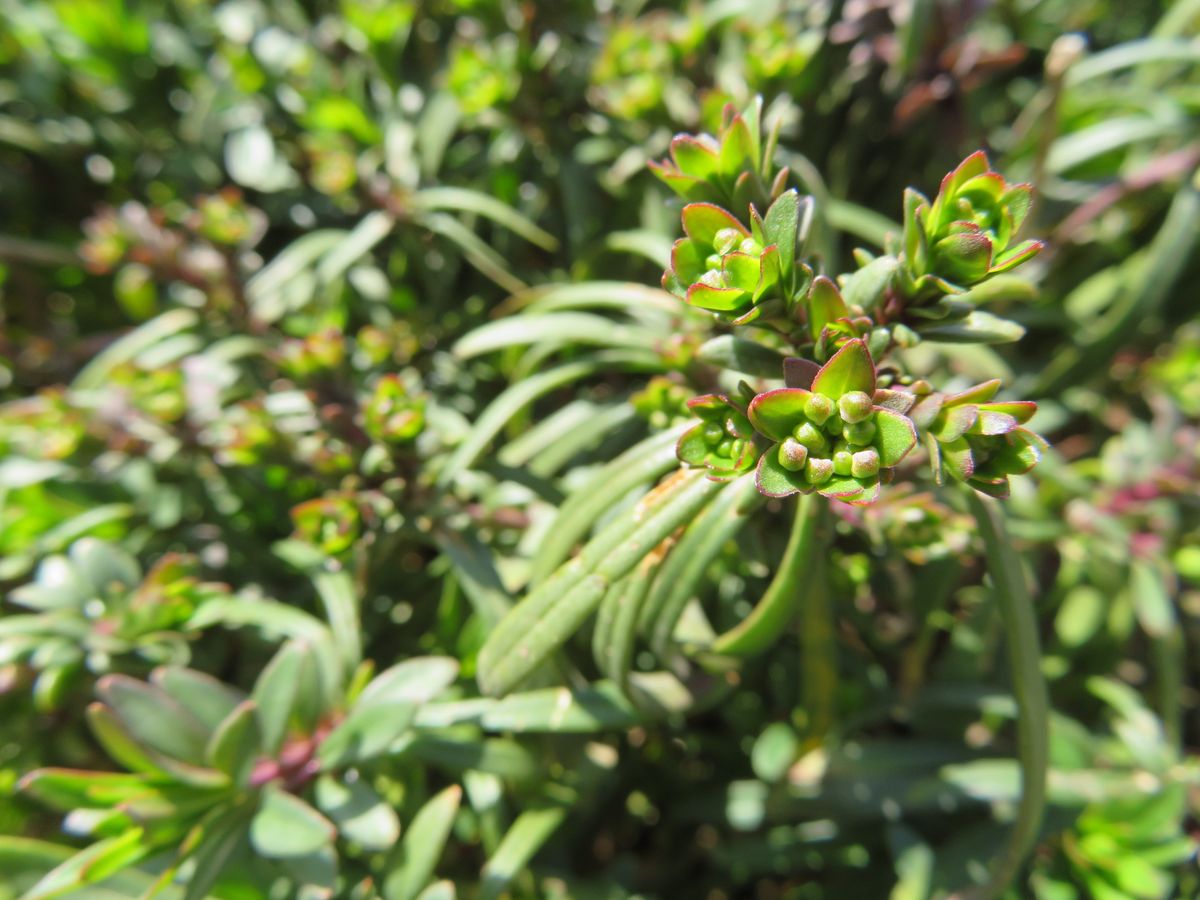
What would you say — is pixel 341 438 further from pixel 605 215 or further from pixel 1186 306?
pixel 1186 306

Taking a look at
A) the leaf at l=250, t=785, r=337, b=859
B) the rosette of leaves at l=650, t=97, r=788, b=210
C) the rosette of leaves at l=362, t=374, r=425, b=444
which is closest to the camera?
the rosette of leaves at l=650, t=97, r=788, b=210

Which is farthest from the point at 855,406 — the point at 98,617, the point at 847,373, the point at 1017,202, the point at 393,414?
the point at 98,617

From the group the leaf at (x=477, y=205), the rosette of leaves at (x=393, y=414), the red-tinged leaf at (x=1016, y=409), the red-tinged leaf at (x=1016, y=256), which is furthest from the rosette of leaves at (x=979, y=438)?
the leaf at (x=477, y=205)

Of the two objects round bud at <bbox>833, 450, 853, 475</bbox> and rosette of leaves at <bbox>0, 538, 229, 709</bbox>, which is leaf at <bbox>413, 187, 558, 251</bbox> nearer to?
rosette of leaves at <bbox>0, 538, 229, 709</bbox>

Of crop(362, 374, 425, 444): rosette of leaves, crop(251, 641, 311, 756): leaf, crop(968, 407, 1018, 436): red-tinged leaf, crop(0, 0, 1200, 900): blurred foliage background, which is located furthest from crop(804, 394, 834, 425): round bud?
crop(251, 641, 311, 756): leaf

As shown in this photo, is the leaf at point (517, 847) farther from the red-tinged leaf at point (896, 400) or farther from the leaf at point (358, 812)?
the red-tinged leaf at point (896, 400)

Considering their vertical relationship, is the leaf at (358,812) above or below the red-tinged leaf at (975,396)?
below

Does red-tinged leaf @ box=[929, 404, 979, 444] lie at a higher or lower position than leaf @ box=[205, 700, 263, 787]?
higher

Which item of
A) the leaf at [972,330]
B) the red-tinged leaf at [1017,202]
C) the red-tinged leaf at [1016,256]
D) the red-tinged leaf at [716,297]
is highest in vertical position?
the red-tinged leaf at [1017,202]

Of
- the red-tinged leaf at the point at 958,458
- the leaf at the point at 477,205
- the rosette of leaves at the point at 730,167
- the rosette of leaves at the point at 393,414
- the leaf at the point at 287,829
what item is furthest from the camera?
the leaf at the point at 477,205
